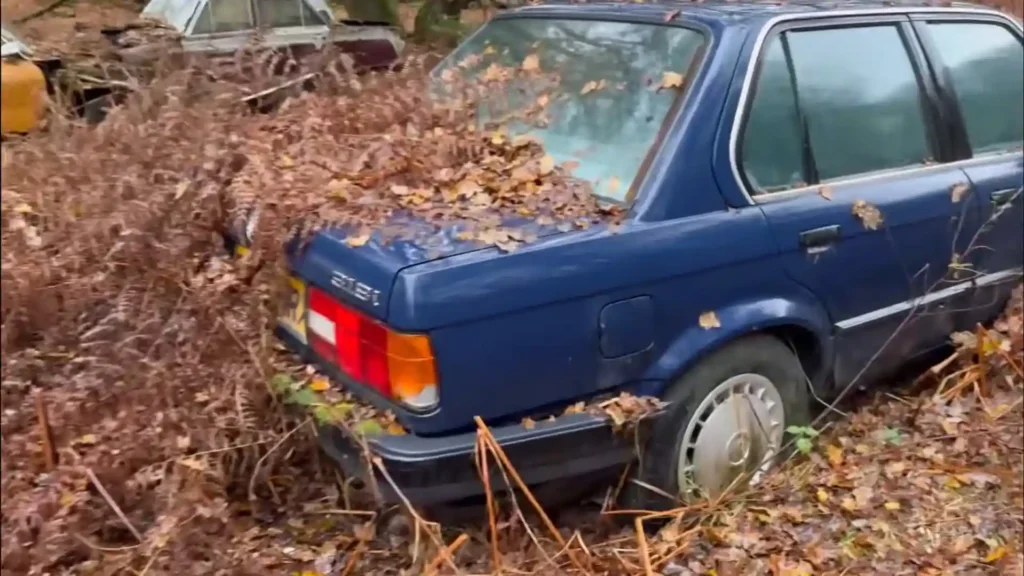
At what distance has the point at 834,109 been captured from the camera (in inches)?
139

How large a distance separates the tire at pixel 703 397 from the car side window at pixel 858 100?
67 cm

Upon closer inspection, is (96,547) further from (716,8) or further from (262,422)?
(716,8)

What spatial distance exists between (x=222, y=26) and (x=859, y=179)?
194 inches

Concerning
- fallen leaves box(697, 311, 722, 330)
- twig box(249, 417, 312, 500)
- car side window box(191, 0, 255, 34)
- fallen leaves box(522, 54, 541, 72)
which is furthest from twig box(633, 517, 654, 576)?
car side window box(191, 0, 255, 34)

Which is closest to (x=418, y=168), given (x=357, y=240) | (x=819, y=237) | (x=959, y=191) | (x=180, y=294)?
(x=357, y=240)

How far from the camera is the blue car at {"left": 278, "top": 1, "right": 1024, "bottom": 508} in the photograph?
2750 millimetres

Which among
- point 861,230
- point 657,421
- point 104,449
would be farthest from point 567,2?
point 104,449

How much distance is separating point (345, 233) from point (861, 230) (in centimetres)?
180

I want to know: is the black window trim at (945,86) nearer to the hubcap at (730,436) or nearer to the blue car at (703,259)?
the blue car at (703,259)

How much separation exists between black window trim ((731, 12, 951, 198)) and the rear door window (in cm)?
1

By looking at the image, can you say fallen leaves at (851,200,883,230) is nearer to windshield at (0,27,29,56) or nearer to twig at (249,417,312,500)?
twig at (249,417,312,500)

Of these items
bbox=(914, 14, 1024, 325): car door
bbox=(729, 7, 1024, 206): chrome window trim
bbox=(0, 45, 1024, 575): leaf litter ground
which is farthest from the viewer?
bbox=(914, 14, 1024, 325): car door

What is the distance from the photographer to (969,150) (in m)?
3.99

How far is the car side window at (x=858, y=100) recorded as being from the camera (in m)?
3.47
